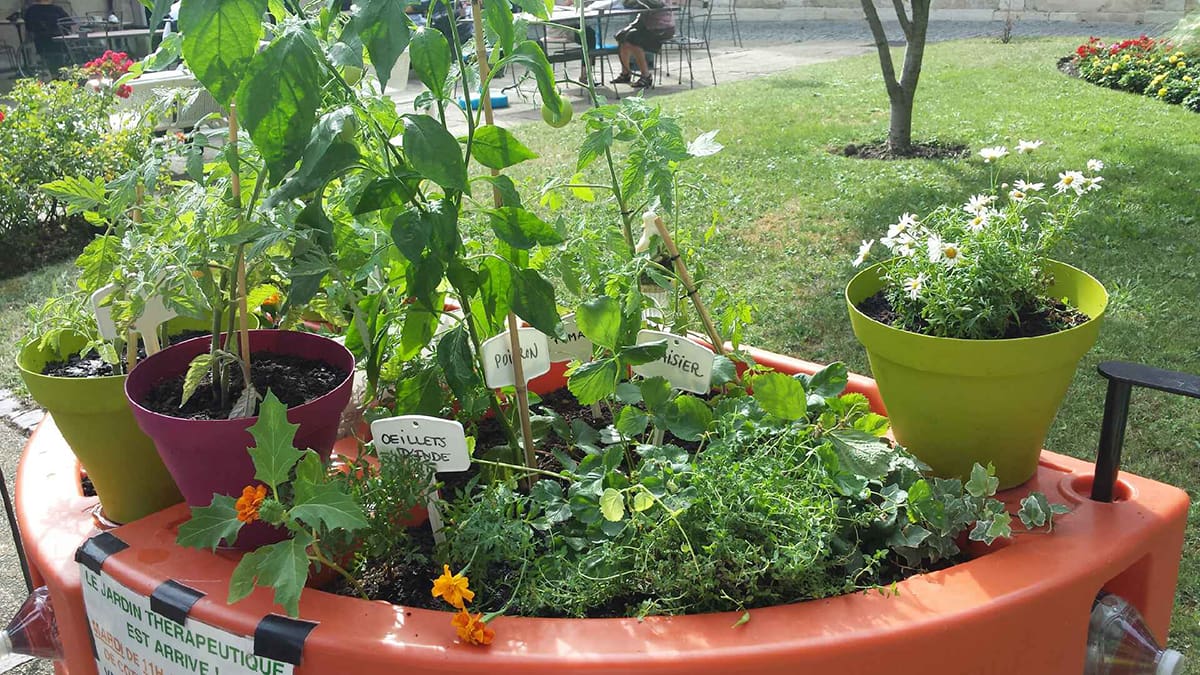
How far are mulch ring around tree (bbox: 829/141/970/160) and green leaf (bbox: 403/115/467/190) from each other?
4.65 metres

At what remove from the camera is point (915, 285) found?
1.52m

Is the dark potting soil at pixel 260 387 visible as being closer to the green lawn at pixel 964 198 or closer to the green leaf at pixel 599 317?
the green leaf at pixel 599 317

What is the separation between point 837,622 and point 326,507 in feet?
2.17

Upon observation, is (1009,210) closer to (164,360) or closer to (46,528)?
(164,360)

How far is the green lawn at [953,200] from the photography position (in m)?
2.84

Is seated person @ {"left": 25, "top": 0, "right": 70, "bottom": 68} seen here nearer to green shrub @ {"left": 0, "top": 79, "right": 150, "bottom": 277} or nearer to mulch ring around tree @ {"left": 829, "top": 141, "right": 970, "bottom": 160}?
green shrub @ {"left": 0, "top": 79, "right": 150, "bottom": 277}

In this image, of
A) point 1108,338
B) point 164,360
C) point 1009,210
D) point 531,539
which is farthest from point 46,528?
point 1108,338

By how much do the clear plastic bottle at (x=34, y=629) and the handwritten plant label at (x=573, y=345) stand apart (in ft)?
3.05

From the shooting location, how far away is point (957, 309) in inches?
57.8

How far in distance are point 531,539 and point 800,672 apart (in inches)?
17.4

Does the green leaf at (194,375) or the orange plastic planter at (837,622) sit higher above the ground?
the green leaf at (194,375)

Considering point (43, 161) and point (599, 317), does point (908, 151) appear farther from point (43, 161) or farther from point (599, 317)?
point (43, 161)

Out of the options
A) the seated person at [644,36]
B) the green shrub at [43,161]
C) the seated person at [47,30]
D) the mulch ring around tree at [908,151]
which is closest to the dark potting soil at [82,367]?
the green shrub at [43,161]

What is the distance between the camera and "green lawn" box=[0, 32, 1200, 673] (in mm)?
2842
